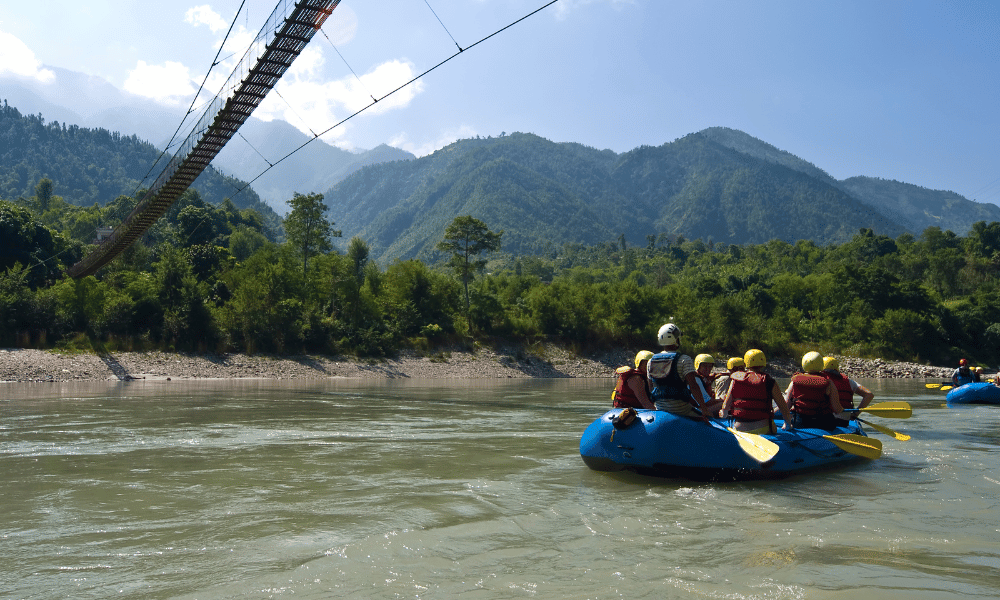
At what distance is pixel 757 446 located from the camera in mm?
9133

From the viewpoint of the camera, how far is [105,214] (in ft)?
335

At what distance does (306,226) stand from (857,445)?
5444 cm

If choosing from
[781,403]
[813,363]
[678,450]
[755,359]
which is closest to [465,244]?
[813,363]

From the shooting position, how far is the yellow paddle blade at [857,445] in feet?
34.1

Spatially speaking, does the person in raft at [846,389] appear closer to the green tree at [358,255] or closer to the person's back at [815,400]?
the person's back at [815,400]

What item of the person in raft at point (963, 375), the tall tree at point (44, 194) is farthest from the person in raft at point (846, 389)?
the tall tree at point (44, 194)

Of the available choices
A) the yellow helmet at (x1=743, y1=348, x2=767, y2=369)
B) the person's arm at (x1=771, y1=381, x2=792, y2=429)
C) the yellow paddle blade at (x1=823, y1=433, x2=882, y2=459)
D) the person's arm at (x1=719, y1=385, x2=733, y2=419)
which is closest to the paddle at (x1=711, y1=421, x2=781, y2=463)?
the person's arm at (x1=771, y1=381, x2=792, y2=429)

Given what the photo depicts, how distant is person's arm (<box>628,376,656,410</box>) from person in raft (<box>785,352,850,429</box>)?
10.6ft

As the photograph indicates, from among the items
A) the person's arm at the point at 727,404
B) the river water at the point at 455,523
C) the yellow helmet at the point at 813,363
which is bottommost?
the river water at the point at 455,523

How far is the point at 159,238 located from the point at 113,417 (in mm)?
81034

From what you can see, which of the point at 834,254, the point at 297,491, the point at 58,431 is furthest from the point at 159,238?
the point at 834,254

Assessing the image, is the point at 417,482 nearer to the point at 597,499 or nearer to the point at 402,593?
the point at 597,499

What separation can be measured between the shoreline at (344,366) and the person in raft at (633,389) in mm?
31791

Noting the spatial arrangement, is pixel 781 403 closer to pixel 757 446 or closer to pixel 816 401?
pixel 757 446
